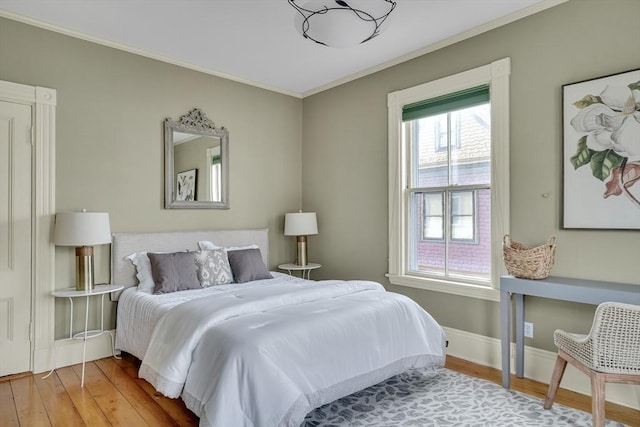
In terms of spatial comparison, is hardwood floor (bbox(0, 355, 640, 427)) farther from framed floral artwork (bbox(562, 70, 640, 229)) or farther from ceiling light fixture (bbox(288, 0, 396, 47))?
ceiling light fixture (bbox(288, 0, 396, 47))

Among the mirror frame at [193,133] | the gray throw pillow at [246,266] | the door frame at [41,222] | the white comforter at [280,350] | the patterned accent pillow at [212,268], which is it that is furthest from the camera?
the mirror frame at [193,133]

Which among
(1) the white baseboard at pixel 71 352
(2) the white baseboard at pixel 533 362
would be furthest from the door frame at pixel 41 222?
(2) the white baseboard at pixel 533 362

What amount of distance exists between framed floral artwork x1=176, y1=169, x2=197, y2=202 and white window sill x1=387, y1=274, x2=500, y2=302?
2246mm

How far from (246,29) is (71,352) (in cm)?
315

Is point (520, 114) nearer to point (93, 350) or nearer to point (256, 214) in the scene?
point (256, 214)

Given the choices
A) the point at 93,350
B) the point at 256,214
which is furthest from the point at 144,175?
the point at 93,350

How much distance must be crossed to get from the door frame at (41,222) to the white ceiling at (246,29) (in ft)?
2.22

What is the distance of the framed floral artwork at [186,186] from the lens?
13.1 feet

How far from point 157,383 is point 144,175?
84.2 inches

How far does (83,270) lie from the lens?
10.4 feet

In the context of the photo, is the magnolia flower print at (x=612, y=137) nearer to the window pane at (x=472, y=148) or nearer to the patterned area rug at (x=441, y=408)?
the window pane at (x=472, y=148)

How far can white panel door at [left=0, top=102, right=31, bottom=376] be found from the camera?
3.05 metres

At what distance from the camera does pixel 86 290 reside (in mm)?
3146

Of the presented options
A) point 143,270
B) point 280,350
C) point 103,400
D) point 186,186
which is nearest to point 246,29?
point 186,186
